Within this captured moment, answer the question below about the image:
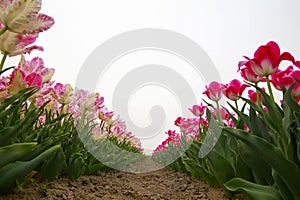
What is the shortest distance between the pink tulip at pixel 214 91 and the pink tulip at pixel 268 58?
0.98 metres

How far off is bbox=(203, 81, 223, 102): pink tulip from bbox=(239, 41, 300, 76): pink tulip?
0.98 metres

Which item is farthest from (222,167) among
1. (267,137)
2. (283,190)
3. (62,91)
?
(62,91)

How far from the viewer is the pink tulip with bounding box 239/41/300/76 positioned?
1.36 meters

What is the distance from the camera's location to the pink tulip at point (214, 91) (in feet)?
7.90

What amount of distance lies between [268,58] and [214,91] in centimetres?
105

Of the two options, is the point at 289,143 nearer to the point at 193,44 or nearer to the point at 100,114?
the point at 193,44

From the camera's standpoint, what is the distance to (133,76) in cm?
586

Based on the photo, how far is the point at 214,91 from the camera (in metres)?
2.41

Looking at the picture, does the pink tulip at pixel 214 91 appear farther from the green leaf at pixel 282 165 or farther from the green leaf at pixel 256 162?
the green leaf at pixel 282 165

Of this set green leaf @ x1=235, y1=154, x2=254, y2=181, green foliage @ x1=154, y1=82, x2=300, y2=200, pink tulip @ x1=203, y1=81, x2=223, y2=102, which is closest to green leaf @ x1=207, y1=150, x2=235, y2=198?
green leaf @ x1=235, y1=154, x2=254, y2=181

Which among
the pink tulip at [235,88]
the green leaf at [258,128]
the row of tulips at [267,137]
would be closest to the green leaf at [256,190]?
the row of tulips at [267,137]

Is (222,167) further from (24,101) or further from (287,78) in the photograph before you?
(24,101)

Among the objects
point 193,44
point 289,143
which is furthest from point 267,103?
point 193,44

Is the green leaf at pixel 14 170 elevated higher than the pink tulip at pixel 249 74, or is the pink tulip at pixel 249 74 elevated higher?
the pink tulip at pixel 249 74
